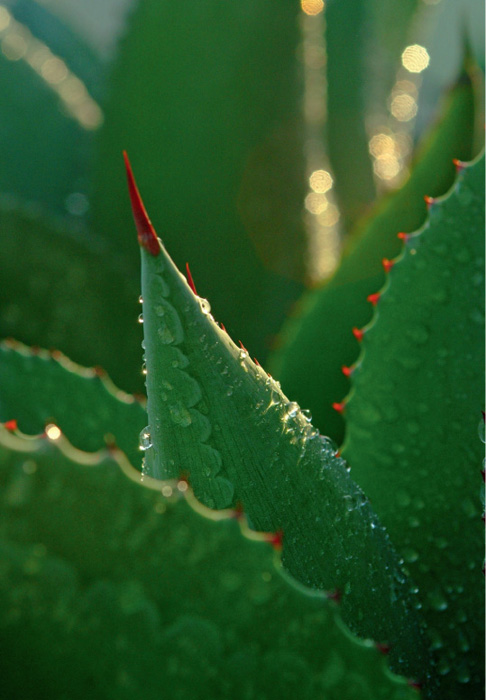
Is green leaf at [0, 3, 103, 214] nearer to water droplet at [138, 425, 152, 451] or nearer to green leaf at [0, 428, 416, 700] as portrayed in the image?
water droplet at [138, 425, 152, 451]

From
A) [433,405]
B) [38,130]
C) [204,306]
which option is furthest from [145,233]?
[38,130]

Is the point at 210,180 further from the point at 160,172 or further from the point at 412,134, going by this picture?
the point at 412,134

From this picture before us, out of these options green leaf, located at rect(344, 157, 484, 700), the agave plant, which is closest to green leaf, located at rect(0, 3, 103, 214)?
the agave plant

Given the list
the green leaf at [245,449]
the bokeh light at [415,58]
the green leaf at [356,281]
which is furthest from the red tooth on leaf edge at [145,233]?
the bokeh light at [415,58]

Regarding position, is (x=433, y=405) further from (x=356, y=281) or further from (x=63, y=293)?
(x=63, y=293)

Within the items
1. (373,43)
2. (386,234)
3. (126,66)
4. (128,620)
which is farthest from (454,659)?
(373,43)

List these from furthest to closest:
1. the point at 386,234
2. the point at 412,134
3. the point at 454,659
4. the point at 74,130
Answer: the point at 412,134, the point at 74,130, the point at 386,234, the point at 454,659
